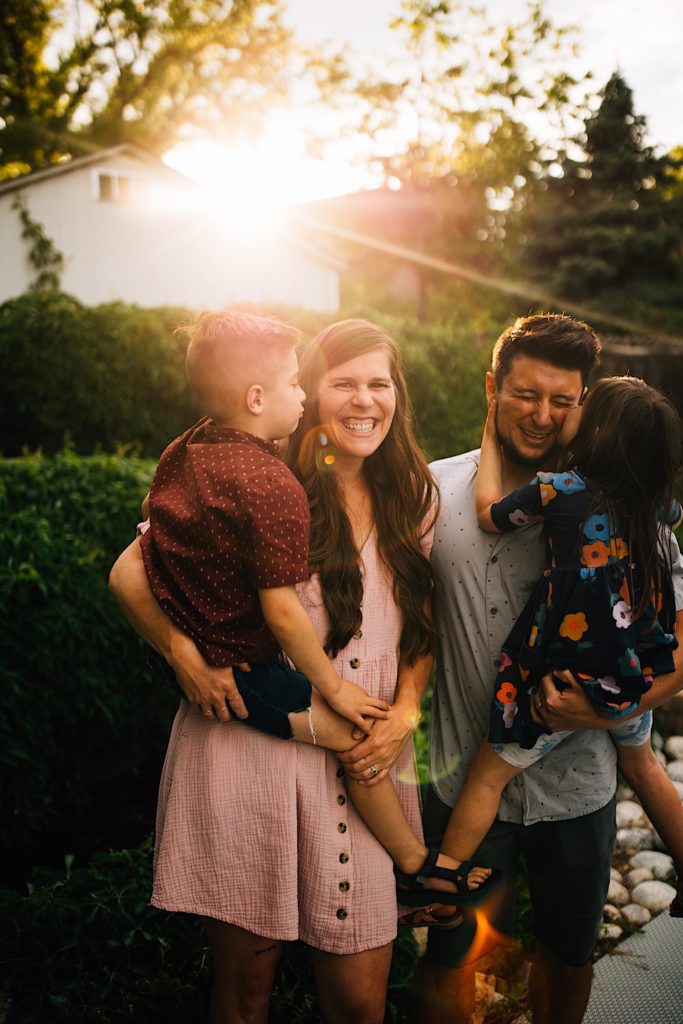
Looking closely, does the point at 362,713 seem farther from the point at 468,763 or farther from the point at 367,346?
the point at 367,346

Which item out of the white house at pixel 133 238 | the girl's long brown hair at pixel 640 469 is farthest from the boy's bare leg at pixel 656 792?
the white house at pixel 133 238

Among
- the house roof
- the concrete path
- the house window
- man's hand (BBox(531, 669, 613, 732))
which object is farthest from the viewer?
the house window


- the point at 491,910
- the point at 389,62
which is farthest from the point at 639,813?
the point at 389,62

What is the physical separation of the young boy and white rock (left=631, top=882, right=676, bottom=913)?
2.27 m

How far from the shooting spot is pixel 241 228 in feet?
72.4

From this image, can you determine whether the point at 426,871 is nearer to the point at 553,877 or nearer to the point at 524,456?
the point at 553,877

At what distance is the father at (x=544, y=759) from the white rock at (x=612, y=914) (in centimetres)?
107

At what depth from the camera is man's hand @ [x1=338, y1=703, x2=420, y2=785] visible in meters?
1.85

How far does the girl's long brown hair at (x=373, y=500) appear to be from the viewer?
1.97m

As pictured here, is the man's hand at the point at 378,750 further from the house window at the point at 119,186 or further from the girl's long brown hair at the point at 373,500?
the house window at the point at 119,186

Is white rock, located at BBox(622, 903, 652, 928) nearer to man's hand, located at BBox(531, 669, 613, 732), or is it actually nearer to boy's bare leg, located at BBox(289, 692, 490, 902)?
boy's bare leg, located at BBox(289, 692, 490, 902)

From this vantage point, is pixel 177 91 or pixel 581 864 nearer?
pixel 581 864

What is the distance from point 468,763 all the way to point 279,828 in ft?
2.14

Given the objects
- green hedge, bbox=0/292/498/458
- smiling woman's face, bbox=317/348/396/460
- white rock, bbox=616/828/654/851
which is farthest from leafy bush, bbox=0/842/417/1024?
green hedge, bbox=0/292/498/458
